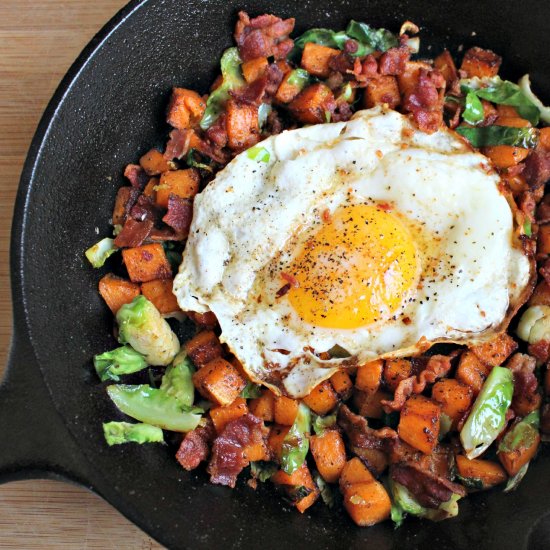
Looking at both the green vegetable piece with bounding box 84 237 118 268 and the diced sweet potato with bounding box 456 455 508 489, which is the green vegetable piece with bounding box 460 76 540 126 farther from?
the green vegetable piece with bounding box 84 237 118 268

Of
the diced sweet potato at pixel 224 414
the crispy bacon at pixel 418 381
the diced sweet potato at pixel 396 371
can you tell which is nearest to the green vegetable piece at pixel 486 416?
the crispy bacon at pixel 418 381

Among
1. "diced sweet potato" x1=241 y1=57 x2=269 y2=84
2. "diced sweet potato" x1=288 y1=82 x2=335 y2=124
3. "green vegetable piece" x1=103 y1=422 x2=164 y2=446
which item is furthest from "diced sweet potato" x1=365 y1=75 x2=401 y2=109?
"green vegetable piece" x1=103 y1=422 x2=164 y2=446

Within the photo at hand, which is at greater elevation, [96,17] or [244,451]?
[96,17]

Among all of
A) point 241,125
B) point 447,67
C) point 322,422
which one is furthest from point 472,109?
point 322,422

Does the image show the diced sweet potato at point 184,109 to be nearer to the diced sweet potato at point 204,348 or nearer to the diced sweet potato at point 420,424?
the diced sweet potato at point 204,348

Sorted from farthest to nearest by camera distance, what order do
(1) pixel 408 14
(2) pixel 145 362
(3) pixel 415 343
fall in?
1. (1) pixel 408 14
2. (2) pixel 145 362
3. (3) pixel 415 343

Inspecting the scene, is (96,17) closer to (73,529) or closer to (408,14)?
(408,14)

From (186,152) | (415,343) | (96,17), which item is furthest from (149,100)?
(415,343)
